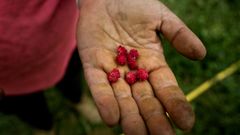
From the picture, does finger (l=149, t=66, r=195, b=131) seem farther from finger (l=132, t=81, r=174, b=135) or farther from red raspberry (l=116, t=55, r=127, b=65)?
red raspberry (l=116, t=55, r=127, b=65)

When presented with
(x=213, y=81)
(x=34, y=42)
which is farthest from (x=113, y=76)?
(x=213, y=81)

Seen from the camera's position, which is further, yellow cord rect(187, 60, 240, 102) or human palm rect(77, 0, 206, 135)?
yellow cord rect(187, 60, 240, 102)

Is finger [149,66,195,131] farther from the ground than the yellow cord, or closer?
farther from the ground

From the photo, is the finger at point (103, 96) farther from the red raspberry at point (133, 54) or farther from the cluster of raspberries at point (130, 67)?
the red raspberry at point (133, 54)

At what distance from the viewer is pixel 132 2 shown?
1656mm

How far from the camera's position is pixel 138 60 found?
1.63 m

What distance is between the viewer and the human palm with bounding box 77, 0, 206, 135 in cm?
138

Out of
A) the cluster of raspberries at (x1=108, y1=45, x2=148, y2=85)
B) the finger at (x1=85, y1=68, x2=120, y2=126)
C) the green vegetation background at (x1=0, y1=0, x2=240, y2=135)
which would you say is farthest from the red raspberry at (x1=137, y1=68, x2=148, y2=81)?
the green vegetation background at (x1=0, y1=0, x2=240, y2=135)

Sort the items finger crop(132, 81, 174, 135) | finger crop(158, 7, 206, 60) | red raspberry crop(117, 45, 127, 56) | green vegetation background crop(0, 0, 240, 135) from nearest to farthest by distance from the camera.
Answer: finger crop(132, 81, 174, 135) < finger crop(158, 7, 206, 60) < red raspberry crop(117, 45, 127, 56) < green vegetation background crop(0, 0, 240, 135)

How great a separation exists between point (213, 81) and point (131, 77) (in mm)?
1181

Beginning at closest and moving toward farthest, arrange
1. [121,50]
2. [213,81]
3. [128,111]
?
[128,111], [121,50], [213,81]

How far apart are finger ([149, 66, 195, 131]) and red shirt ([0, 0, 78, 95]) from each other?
0.52 metres

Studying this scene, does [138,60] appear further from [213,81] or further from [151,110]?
[213,81]

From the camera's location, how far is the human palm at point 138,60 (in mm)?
1383
